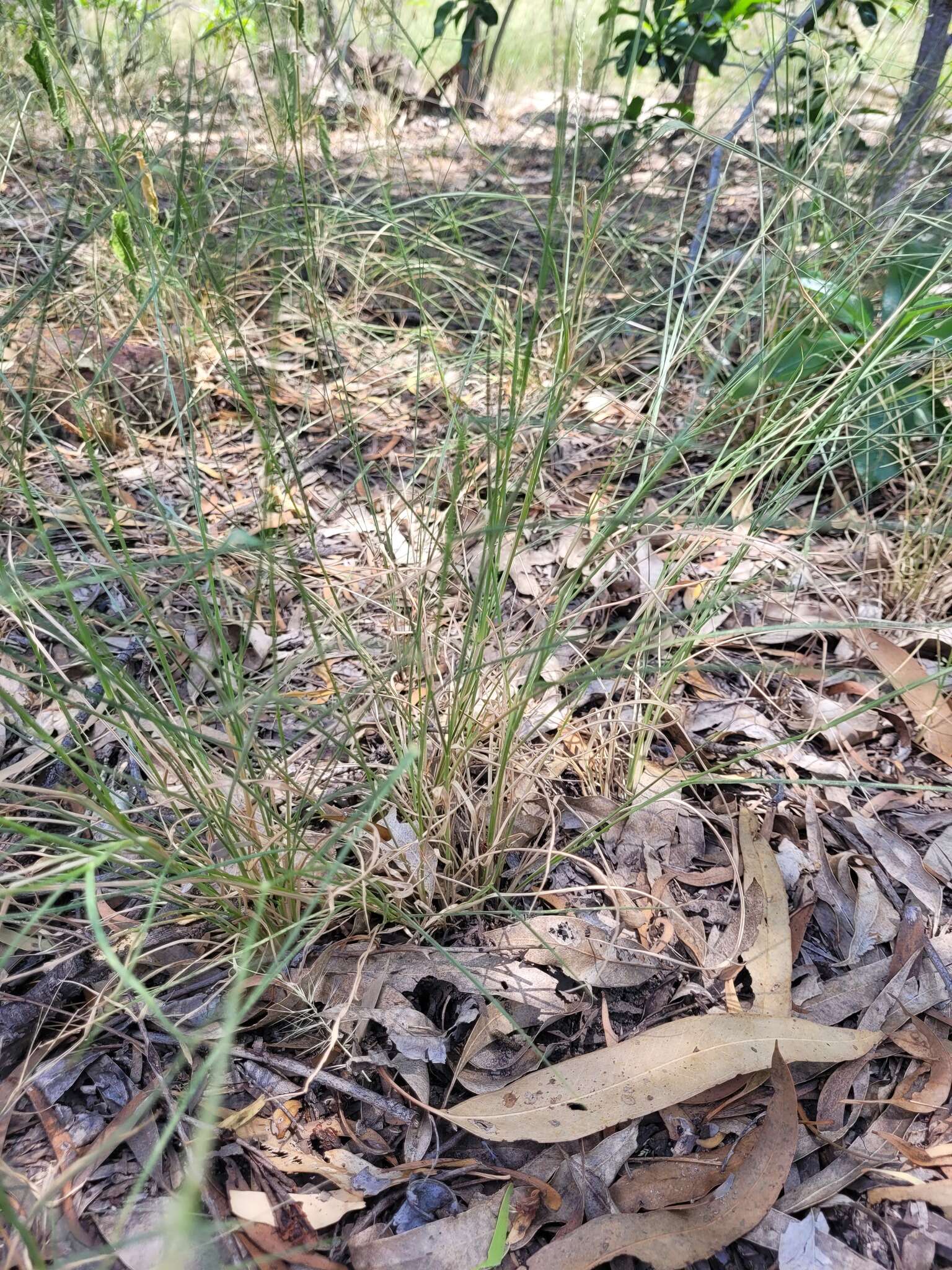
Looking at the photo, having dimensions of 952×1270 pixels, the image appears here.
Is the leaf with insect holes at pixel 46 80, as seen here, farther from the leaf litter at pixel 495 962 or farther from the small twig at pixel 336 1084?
the small twig at pixel 336 1084

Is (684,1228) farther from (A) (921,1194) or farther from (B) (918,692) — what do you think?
(B) (918,692)

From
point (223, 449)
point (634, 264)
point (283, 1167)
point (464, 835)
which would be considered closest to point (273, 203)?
point (223, 449)

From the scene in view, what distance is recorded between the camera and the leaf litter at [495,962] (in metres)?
0.78

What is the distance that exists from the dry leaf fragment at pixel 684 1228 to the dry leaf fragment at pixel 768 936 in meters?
0.14

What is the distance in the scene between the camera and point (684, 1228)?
781mm

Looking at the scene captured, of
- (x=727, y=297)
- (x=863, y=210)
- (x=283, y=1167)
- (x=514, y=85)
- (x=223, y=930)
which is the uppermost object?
(x=514, y=85)

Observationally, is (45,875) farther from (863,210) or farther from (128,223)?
(863,210)

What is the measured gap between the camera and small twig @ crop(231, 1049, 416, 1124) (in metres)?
0.85

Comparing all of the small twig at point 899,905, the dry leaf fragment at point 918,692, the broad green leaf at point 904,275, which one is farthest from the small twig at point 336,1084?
the broad green leaf at point 904,275

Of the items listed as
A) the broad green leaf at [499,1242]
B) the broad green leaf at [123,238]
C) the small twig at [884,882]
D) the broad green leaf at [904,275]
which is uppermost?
the broad green leaf at [123,238]

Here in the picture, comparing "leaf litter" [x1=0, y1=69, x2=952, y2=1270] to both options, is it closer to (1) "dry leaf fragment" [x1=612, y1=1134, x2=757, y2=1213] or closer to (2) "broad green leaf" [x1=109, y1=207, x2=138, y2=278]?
(1) "dry leaf fragment" [x1=612, y1=1134, x2=757, y2=1213]

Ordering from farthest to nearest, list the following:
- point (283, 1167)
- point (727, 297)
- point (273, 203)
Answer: point (727, 297) < point (273, 203) < point (283, 1167)

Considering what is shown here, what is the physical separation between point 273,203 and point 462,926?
1348mm

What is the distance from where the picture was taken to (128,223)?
1.42 metres
